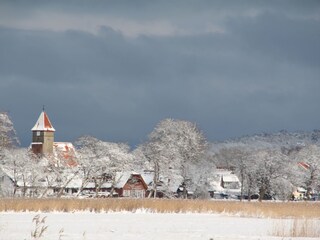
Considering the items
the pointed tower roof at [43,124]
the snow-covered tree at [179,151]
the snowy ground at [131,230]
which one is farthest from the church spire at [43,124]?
the snowy ground at [131,230]

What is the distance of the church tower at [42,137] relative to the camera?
13500 cm

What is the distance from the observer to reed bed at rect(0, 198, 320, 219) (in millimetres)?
41781

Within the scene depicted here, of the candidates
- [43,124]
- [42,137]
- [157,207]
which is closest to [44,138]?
[42,137]

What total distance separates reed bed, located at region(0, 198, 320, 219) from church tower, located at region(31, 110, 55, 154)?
89.7m

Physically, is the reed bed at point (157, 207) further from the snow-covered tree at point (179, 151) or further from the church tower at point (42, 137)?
the church tower at point (42, 137)

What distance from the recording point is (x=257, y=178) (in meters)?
112

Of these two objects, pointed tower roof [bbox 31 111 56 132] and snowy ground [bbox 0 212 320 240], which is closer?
snowy ground [bbox 0 212 320 240]

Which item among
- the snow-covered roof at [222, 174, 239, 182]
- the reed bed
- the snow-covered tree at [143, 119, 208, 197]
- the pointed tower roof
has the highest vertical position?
the pointed tower roof

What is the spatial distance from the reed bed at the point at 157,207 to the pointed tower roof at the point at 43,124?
92.5 metres

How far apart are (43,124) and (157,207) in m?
97.2

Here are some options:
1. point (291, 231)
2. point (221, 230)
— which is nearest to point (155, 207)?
point (221, 230)

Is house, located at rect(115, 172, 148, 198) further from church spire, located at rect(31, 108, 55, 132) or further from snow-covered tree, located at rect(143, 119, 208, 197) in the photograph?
church spire, located at rect(31, 108, 55, 132)

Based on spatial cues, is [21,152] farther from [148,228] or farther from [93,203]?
[148,228]

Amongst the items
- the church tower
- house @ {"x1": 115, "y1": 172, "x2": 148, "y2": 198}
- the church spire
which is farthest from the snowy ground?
the church spire
